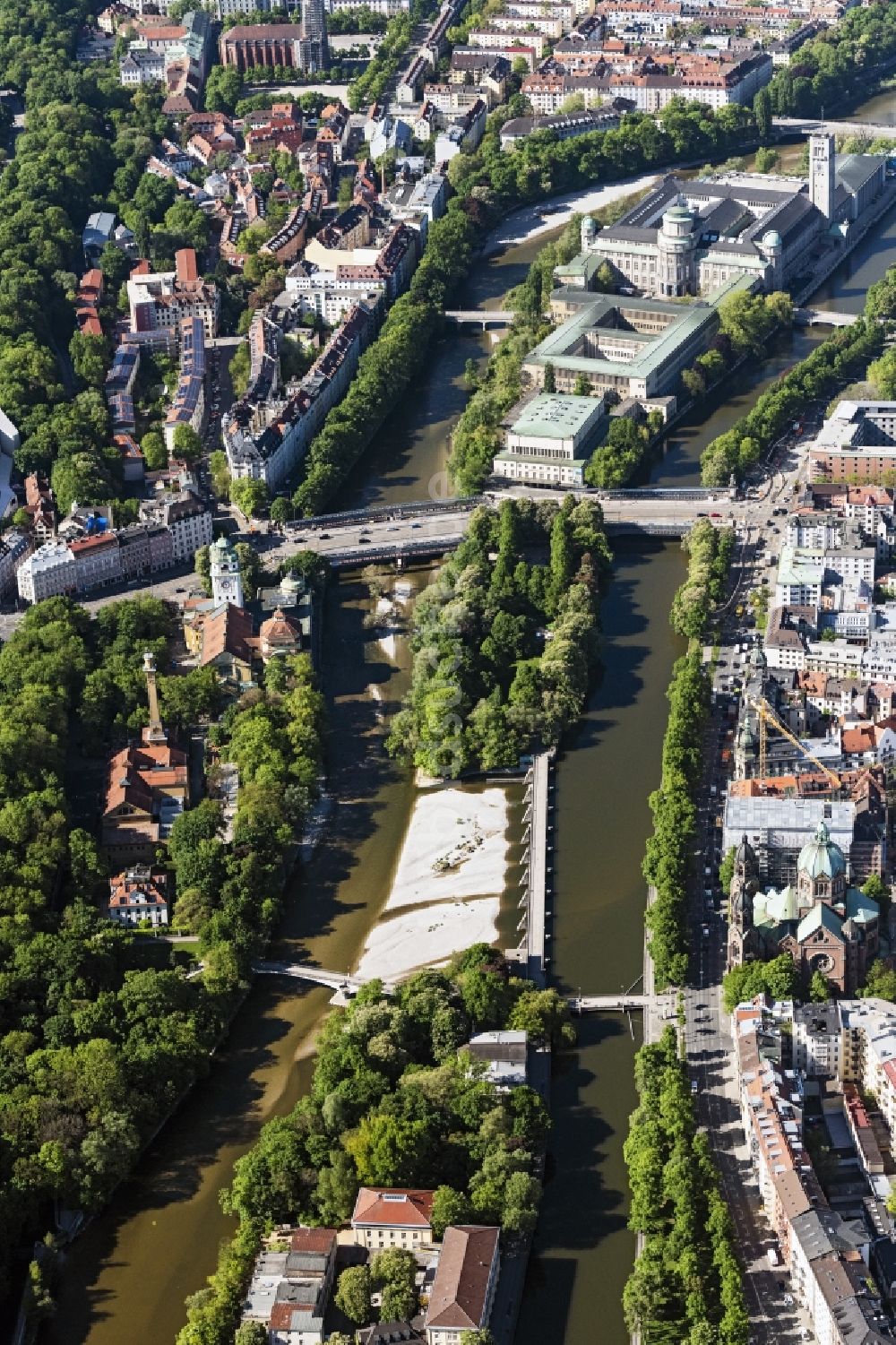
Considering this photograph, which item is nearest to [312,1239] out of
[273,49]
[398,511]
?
[398,511]

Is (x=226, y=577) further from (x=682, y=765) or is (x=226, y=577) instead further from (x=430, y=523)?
(x=682, y=765)

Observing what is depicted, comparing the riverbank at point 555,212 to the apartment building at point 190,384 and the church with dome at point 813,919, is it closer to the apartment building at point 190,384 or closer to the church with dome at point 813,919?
the apartment building at point 190,384

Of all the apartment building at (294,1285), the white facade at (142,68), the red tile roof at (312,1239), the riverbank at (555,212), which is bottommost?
the apartment building at (294,1285)

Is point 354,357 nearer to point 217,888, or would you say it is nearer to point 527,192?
point 527,192

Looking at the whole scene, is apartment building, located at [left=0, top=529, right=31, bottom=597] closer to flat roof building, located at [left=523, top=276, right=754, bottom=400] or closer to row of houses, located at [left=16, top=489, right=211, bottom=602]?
row of houses, located at [left=16, top=489, right=211, bottom=602]

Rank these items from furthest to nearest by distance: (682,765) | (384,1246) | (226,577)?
(226,577), (682,765), (384,1246)

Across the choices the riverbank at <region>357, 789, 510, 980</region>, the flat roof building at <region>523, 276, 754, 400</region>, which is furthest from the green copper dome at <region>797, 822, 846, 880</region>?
the flat roof building at <region>523, 276, 754, 400</region>

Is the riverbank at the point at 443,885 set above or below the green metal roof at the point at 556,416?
below

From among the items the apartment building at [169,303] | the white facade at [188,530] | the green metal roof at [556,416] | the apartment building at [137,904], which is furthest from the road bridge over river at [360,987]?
the apartment building at [169,303]
